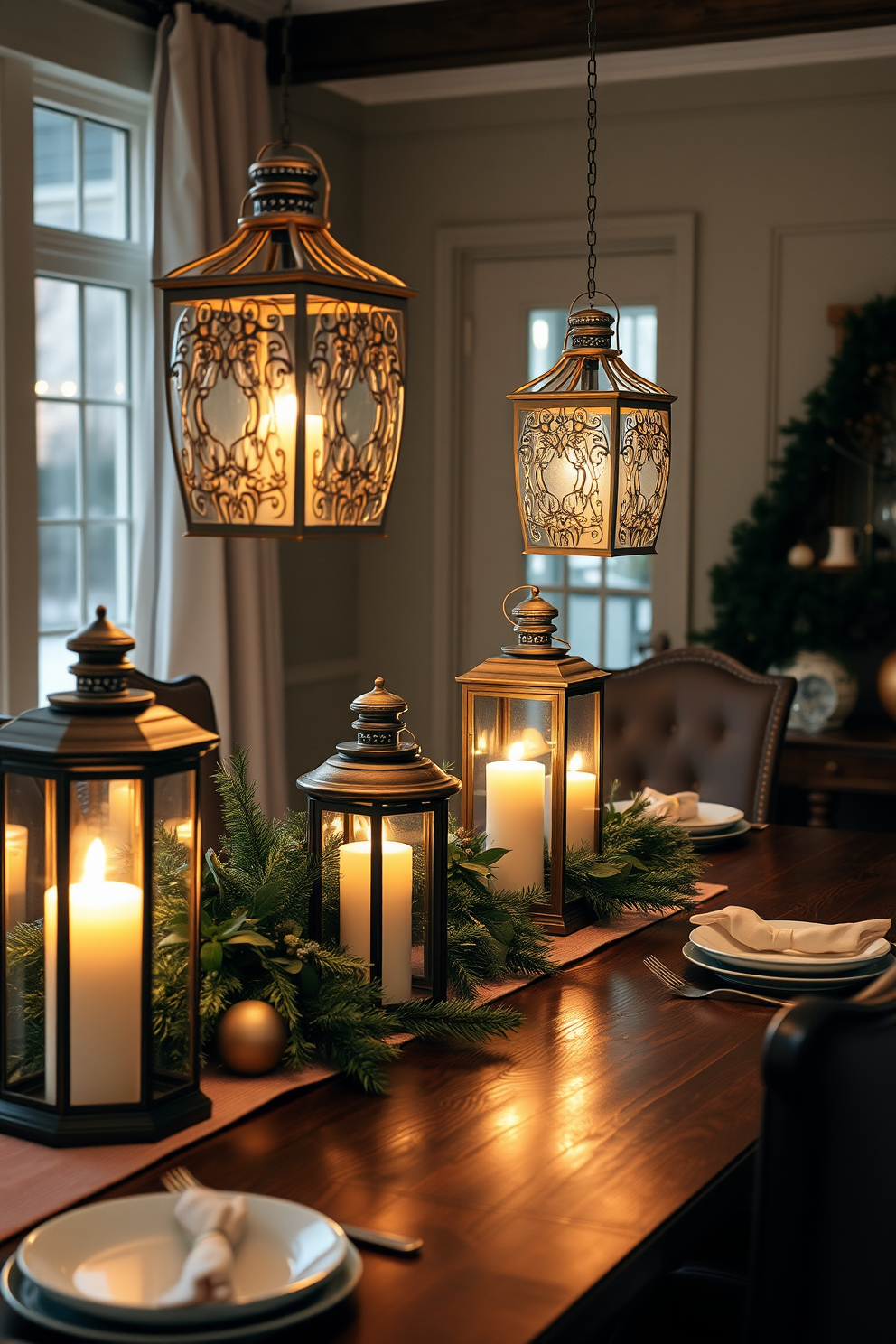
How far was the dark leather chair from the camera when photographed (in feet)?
9.55

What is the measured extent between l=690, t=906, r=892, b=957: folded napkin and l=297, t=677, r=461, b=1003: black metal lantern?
391 millimetres

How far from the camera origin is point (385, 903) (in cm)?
148

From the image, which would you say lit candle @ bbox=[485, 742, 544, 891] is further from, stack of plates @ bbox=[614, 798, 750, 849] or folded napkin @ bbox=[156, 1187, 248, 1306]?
folded napkin @ bbox=[156, 1187, 248, 1306]

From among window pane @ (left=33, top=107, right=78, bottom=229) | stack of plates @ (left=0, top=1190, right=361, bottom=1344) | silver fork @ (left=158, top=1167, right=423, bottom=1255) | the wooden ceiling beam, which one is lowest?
silver fork @ (left=158, top=1167, right=423, bottom=1255)

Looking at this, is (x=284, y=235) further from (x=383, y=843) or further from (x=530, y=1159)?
(x=530, y=1159)

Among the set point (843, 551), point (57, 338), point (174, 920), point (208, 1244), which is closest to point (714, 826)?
point (174, 920)

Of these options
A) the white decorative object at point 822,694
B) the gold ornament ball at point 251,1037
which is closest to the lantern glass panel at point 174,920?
the gold ornament ball at point 251,1037

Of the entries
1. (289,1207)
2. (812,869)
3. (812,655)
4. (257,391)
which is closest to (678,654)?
(812,869)

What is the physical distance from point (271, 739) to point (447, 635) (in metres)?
0.93

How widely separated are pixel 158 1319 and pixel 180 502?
10.5ft

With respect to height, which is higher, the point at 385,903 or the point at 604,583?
the point at 604,583

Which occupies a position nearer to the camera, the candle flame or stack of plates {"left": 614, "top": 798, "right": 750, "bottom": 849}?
the candle flame

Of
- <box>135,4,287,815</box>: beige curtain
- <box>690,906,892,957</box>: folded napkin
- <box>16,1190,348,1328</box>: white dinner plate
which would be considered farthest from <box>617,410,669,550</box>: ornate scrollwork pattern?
<box>135,4,287,815</box>: beige curtain

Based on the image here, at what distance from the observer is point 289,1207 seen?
1.04 m
